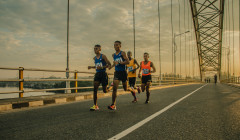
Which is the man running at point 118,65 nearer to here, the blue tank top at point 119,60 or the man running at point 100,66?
the blue tank top at point 119,60

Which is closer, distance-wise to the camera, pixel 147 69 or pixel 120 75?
pixel 120 75

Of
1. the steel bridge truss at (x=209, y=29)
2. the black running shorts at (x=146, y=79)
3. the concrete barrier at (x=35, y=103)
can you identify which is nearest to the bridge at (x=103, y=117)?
the concrete barrier at (x=35, y=103)

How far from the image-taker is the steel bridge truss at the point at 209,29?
46594 mm

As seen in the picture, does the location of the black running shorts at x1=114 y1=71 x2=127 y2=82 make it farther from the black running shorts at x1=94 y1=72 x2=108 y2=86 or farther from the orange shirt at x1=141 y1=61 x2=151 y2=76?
the orange shirt at x1=141 y1=61 x2=151 y2=76

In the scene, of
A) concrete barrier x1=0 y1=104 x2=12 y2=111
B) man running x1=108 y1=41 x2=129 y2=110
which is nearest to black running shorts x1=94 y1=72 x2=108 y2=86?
man running x1=108 y1=41 x2=129 y2=110

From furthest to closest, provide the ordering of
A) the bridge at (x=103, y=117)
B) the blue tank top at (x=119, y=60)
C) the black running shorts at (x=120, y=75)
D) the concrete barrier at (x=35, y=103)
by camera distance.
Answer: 1. the concrete barrier at (x=35, y=103)
2. the black running shorts at (x=120, y=75)
3. the blue tank top at (x=119, y=60)
4. the bridge at (x=103, y=117)

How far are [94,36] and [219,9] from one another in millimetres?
37530

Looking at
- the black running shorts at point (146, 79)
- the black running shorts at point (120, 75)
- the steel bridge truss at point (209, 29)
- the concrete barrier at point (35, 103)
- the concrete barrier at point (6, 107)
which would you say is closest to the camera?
the concrete barrier at point (6, 107)

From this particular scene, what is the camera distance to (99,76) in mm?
5750

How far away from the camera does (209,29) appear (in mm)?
53188

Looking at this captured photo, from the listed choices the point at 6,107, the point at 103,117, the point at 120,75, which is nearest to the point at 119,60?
the point at 120,75

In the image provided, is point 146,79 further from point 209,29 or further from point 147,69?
point 209,29

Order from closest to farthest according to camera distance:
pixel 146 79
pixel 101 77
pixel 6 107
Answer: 1. pixel 6 107
2. pixel 101 77
3. pixel 146 79

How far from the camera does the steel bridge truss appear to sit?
153 ft
